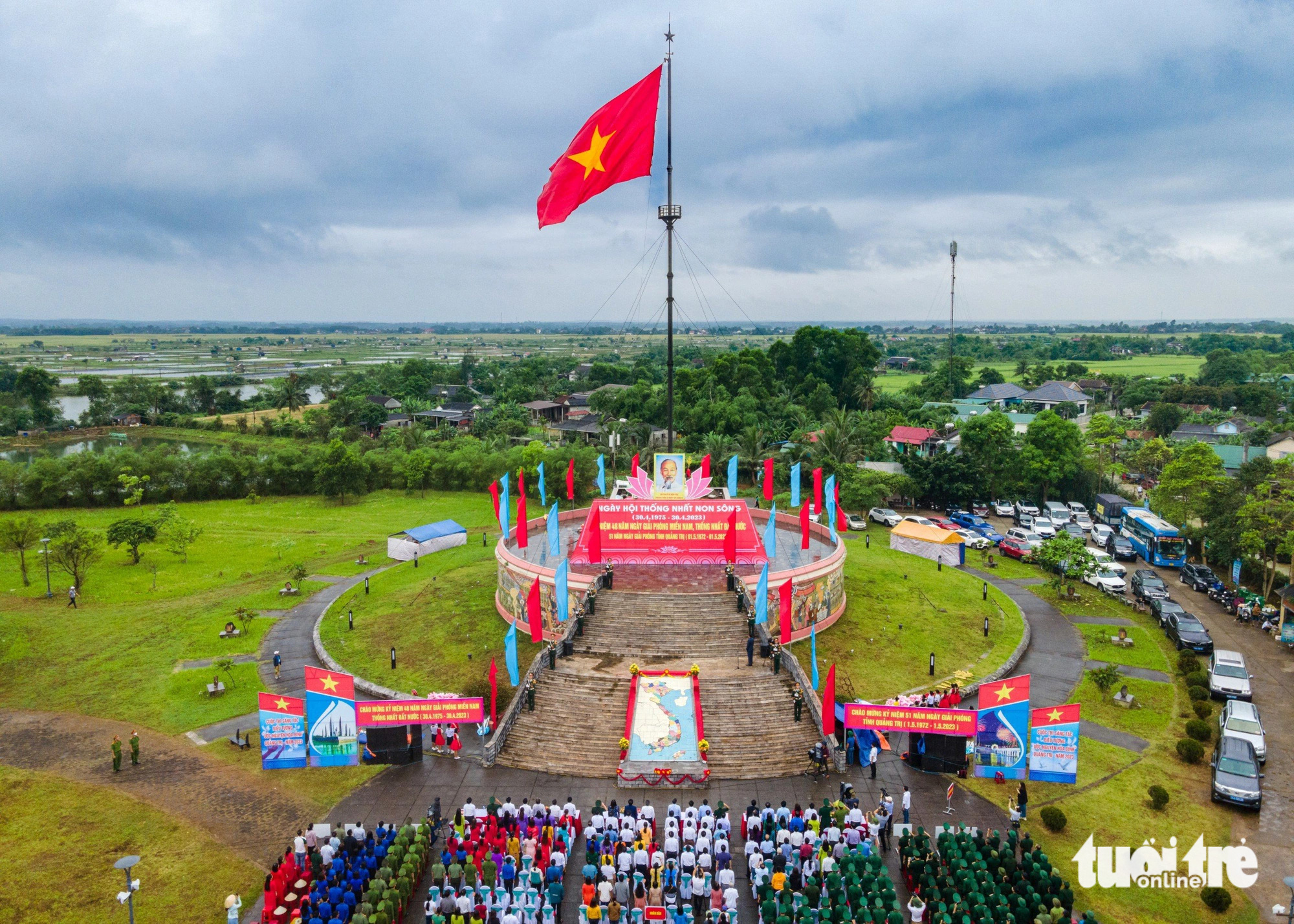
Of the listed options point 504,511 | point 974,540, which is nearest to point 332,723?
A: point 504,511

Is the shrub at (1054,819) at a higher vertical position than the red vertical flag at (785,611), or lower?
lower

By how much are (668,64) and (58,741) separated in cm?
3243

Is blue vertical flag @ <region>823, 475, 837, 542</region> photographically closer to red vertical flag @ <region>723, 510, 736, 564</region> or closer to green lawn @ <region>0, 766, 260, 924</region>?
red vertical flag @ <region>723, 510, 736, 564</region>

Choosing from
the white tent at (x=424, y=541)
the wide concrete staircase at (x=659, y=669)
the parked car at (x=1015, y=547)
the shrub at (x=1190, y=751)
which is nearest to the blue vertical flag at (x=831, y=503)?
the wide concrete staircase at (x=659, y=669)

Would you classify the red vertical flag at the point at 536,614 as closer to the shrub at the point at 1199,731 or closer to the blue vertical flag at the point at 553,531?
the blue vertical flag at the point at 553,531

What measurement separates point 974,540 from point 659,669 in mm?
28955

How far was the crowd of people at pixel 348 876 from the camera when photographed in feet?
54.8

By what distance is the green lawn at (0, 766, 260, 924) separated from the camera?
18078 mm

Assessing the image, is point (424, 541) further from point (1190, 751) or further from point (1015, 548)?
point (1190, 751)

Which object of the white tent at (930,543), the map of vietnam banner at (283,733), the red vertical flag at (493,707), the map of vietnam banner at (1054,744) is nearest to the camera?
the map of vietnam banner at (1054,744)

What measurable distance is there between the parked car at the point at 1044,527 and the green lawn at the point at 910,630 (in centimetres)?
966

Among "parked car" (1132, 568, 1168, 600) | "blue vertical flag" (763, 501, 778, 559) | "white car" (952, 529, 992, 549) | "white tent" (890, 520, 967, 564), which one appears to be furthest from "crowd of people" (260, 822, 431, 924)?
"white car" (952, 529, 992, 549)

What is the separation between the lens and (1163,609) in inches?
1364

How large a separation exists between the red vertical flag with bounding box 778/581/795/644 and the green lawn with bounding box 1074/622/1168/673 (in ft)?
41.3
